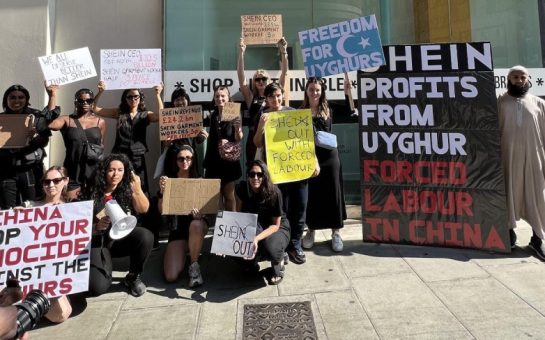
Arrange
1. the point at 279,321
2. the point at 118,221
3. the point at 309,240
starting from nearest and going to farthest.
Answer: the point at 279,321 < the point at 118,221 < the point at 309,240

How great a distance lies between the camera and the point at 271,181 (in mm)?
3969

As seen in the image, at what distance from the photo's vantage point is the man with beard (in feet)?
14.2

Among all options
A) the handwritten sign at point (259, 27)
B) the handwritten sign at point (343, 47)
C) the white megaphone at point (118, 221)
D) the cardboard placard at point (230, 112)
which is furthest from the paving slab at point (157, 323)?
the handwritten sign at point (259, 27)

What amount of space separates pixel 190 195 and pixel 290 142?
45.0 inches

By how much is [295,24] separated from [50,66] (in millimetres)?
3640

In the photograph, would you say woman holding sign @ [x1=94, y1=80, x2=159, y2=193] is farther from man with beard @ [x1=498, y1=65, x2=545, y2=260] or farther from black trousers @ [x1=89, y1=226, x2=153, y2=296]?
man with beard @ [x1=498, y1=65, x2=545, y2=260]

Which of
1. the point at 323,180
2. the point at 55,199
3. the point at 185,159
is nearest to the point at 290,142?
the point at 323,180

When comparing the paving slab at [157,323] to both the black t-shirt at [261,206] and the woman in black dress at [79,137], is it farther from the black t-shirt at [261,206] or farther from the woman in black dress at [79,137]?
the woman in black dress at [79,137]

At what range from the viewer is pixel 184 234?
168 inches

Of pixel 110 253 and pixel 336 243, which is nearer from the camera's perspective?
pixel 110 253

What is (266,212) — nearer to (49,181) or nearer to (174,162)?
(174,162)

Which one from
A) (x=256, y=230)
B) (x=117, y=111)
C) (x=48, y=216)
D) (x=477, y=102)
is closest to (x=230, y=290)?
(x=256, y=230)

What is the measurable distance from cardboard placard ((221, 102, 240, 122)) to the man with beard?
2.92m

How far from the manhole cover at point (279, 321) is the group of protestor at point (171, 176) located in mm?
474
